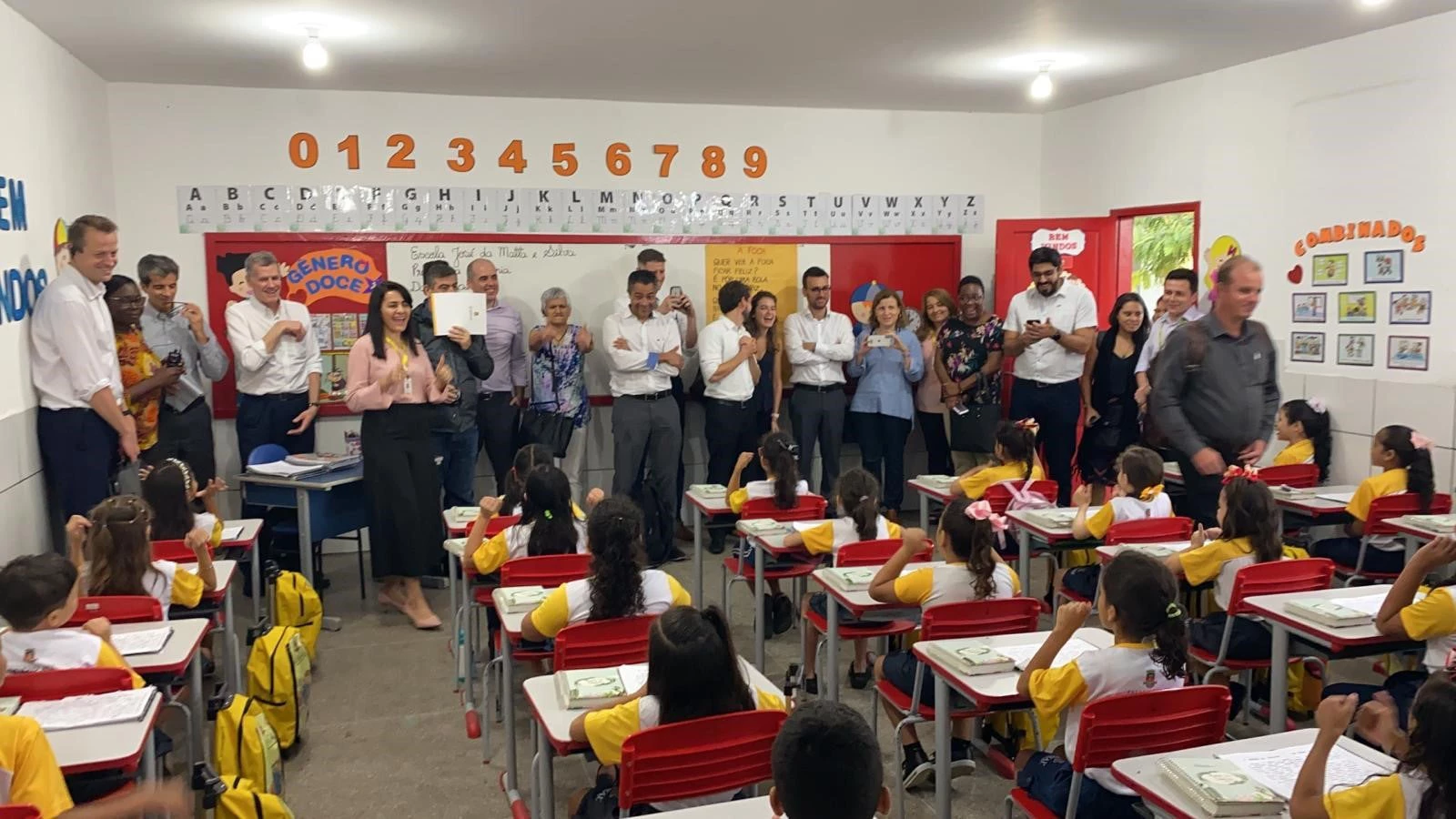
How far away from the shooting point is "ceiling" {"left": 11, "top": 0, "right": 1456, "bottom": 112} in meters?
4.75

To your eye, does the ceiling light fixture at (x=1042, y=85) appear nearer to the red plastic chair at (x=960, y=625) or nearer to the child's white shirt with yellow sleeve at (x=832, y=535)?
the child's white shirt with yellow sleeve at (x=832, y=535)

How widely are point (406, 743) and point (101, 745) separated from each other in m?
1.76

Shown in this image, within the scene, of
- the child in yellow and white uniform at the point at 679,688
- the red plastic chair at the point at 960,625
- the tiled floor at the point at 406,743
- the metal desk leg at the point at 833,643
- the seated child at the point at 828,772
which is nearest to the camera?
the seated child at the point at 828,772

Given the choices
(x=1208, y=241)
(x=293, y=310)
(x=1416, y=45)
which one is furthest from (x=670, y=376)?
(x=1416, y=45)

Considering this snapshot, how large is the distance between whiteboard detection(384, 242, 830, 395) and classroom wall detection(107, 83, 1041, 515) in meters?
0.11

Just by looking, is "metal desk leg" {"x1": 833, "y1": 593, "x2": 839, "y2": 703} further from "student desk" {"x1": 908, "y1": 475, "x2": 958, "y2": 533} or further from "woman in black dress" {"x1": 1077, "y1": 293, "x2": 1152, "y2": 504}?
"woman in black dress" {"x1": 1077, "y1": 293, "x2": 1152, "y2": 504}

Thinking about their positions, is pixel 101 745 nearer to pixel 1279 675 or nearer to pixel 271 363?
pixel 1279 675

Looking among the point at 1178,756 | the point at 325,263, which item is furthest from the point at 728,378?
the point at 1178,756

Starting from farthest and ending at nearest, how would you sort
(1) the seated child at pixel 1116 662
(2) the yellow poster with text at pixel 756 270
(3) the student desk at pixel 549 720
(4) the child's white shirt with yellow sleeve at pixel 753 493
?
(2) the yellow poster with text at pixel 756 270, (4) the child's white shirt with yellow sleeve at pixel 753 493, (1) the seated child at pixel 1116 662, (3) the student desk at pixel 549 720

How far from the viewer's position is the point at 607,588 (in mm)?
3047

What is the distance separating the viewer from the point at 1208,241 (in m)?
6.56

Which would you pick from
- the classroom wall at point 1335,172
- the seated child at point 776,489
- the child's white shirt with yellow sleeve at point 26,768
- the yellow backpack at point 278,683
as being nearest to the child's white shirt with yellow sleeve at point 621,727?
the child's white shirt with yellow sleeve at point 26,768

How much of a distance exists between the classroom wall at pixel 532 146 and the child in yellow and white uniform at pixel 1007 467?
A: 2.64m

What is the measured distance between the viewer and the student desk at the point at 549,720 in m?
2.39
